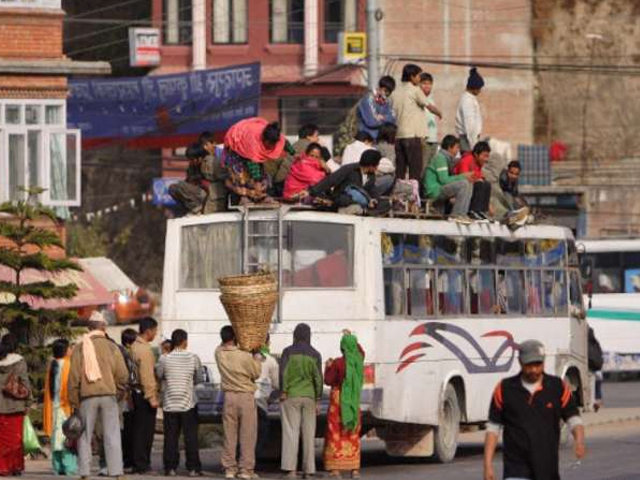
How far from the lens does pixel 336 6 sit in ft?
229

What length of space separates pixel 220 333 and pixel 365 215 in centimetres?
219

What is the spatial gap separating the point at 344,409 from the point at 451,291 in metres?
3.62

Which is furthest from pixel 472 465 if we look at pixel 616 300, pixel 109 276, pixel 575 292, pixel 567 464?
pixel 109 276

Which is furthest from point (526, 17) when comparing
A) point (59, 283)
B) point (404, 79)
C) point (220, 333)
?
point (220, 333)

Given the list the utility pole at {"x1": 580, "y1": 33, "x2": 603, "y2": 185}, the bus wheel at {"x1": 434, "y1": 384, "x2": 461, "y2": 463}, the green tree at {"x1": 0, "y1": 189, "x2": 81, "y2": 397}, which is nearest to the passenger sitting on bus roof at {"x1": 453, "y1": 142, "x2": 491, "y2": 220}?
the bus wheel at {"x1": 434, "y1": 384, "x2": 461, "y2": 463}

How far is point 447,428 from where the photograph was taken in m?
25.9

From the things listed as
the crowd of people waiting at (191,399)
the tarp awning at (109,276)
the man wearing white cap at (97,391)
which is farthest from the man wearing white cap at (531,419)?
the tarp awning at (109,276)

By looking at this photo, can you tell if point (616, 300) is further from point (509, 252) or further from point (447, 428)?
point (447, 428)

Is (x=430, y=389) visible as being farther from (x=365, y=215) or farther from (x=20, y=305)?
(x=20, y=305)

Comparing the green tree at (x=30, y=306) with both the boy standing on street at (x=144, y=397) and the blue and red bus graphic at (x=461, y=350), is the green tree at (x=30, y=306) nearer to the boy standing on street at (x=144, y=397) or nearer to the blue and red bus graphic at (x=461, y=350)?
the boy standing on street at (x=144, y=397)

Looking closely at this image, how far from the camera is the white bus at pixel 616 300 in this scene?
1823 inches

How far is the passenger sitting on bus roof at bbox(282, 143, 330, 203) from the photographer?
24.4m

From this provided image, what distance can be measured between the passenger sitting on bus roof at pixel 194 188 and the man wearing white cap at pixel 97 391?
3.36 meters

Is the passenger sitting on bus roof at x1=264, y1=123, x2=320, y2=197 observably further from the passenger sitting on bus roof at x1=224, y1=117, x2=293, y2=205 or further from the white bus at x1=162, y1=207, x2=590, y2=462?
the white bus at x1=162, y1=207, x2=590, y2=462
